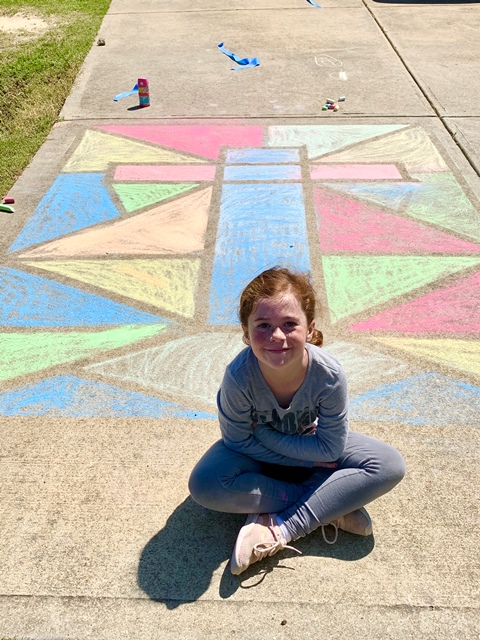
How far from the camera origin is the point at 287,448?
2.63 metres

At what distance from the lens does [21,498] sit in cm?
279

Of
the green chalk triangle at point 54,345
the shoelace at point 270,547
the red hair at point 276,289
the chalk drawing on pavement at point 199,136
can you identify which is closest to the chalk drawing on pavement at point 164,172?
the chalk drawing on pavement at point 199,136

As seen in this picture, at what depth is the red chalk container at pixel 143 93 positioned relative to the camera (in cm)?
698

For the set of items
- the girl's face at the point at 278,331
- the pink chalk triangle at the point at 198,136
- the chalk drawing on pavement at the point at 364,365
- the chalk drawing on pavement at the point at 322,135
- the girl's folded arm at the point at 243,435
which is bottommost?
the chalk drawing on pavement at the point at 322,135

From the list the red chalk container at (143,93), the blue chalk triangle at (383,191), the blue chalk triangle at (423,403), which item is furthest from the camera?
the red chalk container at (143,93)

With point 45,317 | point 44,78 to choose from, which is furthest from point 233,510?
point 44,78

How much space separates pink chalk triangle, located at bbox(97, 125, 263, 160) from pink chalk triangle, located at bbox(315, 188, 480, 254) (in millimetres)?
1339

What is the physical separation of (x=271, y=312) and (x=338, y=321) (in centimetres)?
156

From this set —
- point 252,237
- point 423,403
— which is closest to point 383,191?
point 252,237

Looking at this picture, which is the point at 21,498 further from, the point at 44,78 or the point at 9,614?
the point at 44,78

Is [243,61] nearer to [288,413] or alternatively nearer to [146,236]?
[146,236]

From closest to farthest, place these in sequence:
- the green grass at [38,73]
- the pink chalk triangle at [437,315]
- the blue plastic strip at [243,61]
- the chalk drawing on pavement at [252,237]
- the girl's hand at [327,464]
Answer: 1. the girl's hand at [327,464]
2. the pink chalk triangle at [437,315]
3. the chalk drawing on pavement at [252,237]
4. the green grass at [38,73]
5. the blue plastic strip at [243,61]

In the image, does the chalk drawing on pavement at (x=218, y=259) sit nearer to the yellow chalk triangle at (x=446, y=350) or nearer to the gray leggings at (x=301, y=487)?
the yellow chalk triangle at (x=446, y=350)

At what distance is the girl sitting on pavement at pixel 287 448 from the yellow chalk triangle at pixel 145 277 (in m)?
1.48
